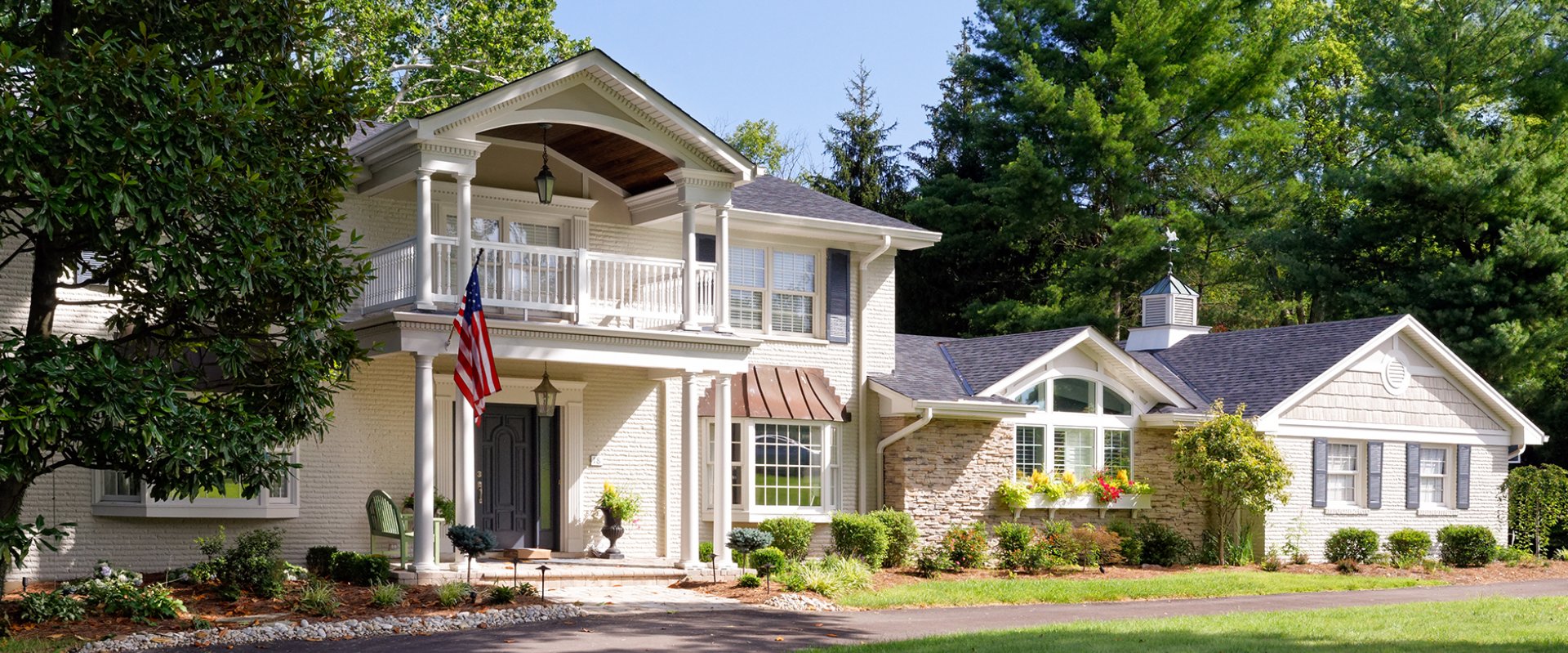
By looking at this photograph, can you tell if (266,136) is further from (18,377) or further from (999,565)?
(999,565)

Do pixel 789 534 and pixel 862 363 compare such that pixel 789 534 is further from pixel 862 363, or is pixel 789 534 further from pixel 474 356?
pixel 474 356

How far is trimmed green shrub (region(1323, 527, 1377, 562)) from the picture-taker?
976 inches

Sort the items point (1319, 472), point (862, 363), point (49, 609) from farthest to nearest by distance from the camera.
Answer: point (1319, 472), point (862, 363), point (49, 609)

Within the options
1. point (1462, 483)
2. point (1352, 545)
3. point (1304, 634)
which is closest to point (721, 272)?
point (1304, 634)

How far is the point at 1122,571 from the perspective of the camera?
71.7ft

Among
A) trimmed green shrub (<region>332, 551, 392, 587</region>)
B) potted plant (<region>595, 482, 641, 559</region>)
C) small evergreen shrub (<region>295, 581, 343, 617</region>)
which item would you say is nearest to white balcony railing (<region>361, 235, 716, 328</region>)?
potted plant (<region>595, 482, 641, 559</region>)

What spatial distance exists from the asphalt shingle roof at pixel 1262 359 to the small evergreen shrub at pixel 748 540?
1017cm

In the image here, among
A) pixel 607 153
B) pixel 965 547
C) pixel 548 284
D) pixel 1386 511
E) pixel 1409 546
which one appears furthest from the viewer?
pixel 1386 511

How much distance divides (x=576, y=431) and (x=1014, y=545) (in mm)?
6467

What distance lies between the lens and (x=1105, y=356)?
2411 cm

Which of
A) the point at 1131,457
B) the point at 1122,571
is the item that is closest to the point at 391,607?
the point at 1122,571

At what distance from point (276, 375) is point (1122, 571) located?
1315cm

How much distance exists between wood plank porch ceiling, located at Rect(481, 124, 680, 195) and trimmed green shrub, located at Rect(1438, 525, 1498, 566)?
15.4 meters

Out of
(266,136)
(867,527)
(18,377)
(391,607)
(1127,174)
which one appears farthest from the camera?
(1127,174)
